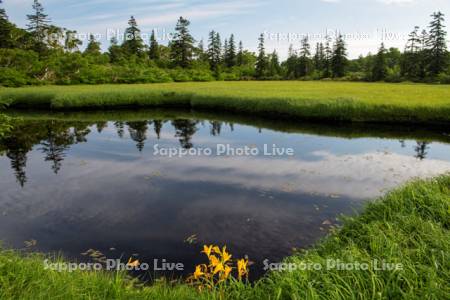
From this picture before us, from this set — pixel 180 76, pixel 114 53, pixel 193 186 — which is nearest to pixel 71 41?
pixel 114 53

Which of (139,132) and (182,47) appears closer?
(139,132)

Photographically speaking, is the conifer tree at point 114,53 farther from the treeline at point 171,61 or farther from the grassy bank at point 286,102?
the grassy bank at point 286,102

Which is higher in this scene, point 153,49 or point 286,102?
point 153,49

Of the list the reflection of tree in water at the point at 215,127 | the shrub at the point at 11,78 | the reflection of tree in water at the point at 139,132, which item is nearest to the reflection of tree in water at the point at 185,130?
the reflection of tree in water at the point at 215,127

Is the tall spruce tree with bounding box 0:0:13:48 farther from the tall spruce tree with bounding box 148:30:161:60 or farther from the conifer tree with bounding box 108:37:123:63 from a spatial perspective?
the tall spruce tree with bounding box 148:30:161:60

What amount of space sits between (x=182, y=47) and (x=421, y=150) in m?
63.4

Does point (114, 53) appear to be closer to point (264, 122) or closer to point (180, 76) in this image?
point (180, 76)

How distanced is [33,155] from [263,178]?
9.94 meters

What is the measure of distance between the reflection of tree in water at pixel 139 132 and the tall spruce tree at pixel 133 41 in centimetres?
5415

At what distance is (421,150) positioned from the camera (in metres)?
15.4

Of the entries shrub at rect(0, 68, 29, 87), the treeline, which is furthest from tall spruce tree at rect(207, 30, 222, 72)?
shrub at rect(0, 68, 29, 87)

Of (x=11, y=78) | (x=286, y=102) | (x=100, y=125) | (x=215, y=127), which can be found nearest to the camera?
(x=215, y=127)

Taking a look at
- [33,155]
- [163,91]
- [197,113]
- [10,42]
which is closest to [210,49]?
[10,42]

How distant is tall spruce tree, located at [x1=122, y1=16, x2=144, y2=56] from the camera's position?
73250mm
